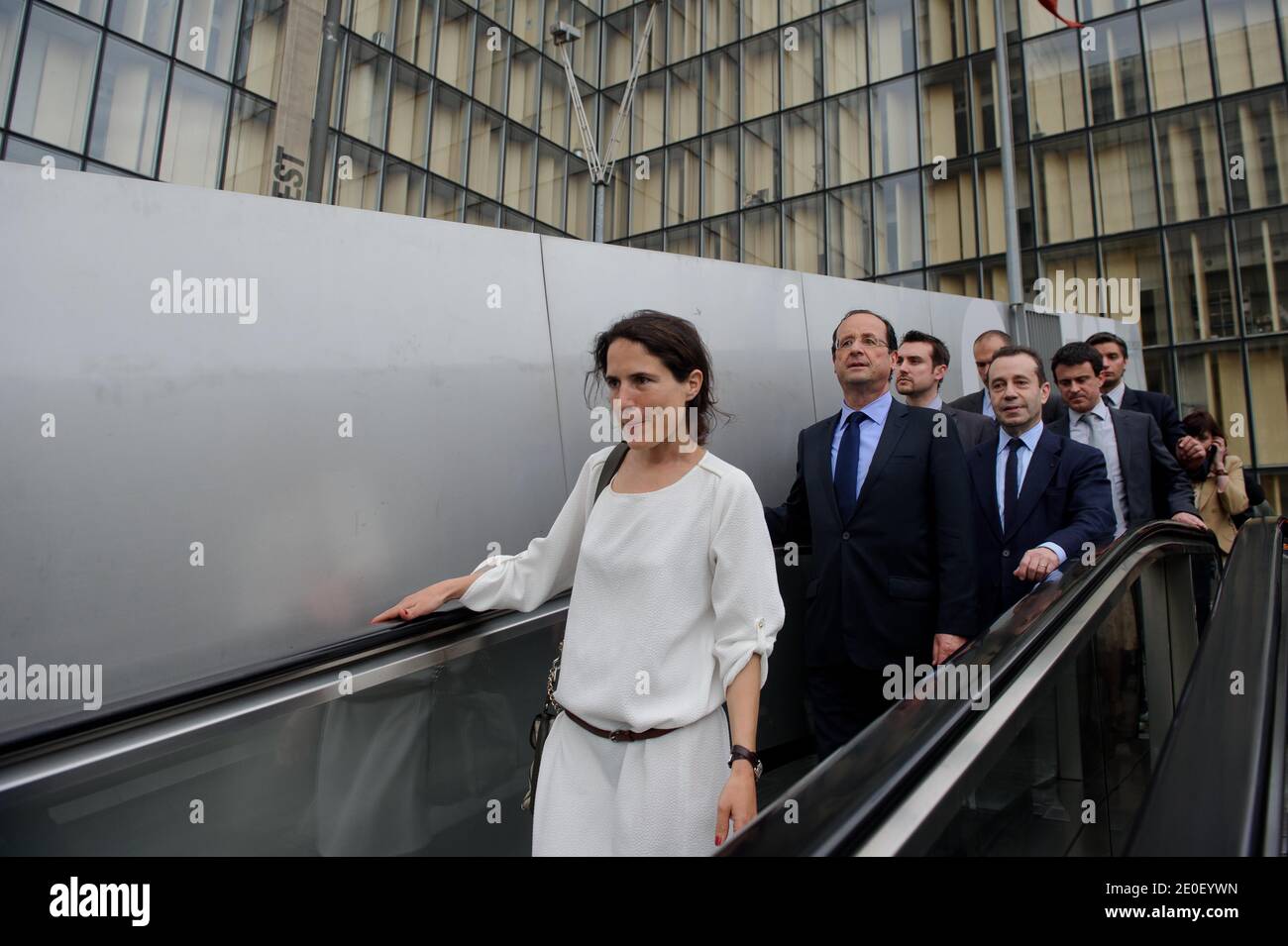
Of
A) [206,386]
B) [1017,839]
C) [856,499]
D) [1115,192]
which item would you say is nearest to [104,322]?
[206,386]

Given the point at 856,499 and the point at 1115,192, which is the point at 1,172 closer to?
the point at 856,499

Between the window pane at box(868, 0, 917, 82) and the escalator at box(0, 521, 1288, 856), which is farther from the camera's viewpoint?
the window pane at box(868, 0, 917, 82)

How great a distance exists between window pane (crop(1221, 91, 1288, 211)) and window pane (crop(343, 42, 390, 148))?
71.3ft

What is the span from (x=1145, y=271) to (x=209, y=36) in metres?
23.4

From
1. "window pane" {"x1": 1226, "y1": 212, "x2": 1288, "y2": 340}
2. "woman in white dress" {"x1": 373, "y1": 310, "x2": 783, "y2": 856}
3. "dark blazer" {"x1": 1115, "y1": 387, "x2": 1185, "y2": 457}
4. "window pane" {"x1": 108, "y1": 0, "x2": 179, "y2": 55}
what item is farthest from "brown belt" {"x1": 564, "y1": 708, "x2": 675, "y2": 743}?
"window pane" {"x1": 1226, "y1": 212, "x2": 1288, "y2": 340}

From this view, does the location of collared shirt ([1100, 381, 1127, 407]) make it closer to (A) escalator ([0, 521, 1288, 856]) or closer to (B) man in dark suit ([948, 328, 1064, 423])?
(B) man in dark suit ([948, 328, 1064, 423])

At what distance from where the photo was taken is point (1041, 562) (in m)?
3.01

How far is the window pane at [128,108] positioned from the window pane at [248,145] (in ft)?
5.84

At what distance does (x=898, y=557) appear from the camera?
3.00 meters

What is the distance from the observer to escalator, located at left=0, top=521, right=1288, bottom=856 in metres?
1.30

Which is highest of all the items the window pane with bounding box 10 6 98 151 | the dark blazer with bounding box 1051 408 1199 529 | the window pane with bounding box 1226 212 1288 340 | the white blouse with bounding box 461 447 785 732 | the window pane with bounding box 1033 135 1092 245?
the window pane with bounding box 1033 135 1092 245
